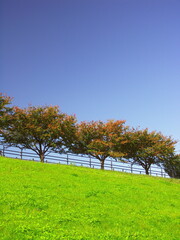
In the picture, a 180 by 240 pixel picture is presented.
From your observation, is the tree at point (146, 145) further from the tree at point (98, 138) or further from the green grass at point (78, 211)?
the green grass at point (78, 211)

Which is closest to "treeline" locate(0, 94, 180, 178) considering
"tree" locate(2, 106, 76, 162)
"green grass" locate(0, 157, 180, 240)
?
"tree" locate(2, 106, 76, 162)

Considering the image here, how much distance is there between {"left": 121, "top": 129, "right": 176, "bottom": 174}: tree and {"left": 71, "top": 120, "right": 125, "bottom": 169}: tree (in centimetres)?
429

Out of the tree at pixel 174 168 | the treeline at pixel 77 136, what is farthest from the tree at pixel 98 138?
the tree at pixel 174 168

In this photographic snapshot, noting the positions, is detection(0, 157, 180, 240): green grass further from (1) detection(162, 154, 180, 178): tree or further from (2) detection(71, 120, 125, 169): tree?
(1) detection(162, 154, 180, 178): tree

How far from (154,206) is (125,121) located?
3474 cm

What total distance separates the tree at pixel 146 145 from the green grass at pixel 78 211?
1353 inches

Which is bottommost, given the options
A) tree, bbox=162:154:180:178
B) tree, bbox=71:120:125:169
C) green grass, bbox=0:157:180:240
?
green grass, bbox=0:157:180:240

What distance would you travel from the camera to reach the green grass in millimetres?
9070

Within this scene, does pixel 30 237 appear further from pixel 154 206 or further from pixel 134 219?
pixel 154 206

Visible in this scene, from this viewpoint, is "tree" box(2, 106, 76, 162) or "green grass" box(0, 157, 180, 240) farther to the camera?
"tree" box(2, 106, 76, 162)

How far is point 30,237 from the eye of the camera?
815 cm

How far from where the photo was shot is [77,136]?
45.7 meters

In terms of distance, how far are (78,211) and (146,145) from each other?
44.3 m

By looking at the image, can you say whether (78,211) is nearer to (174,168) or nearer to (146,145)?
(146,145)
